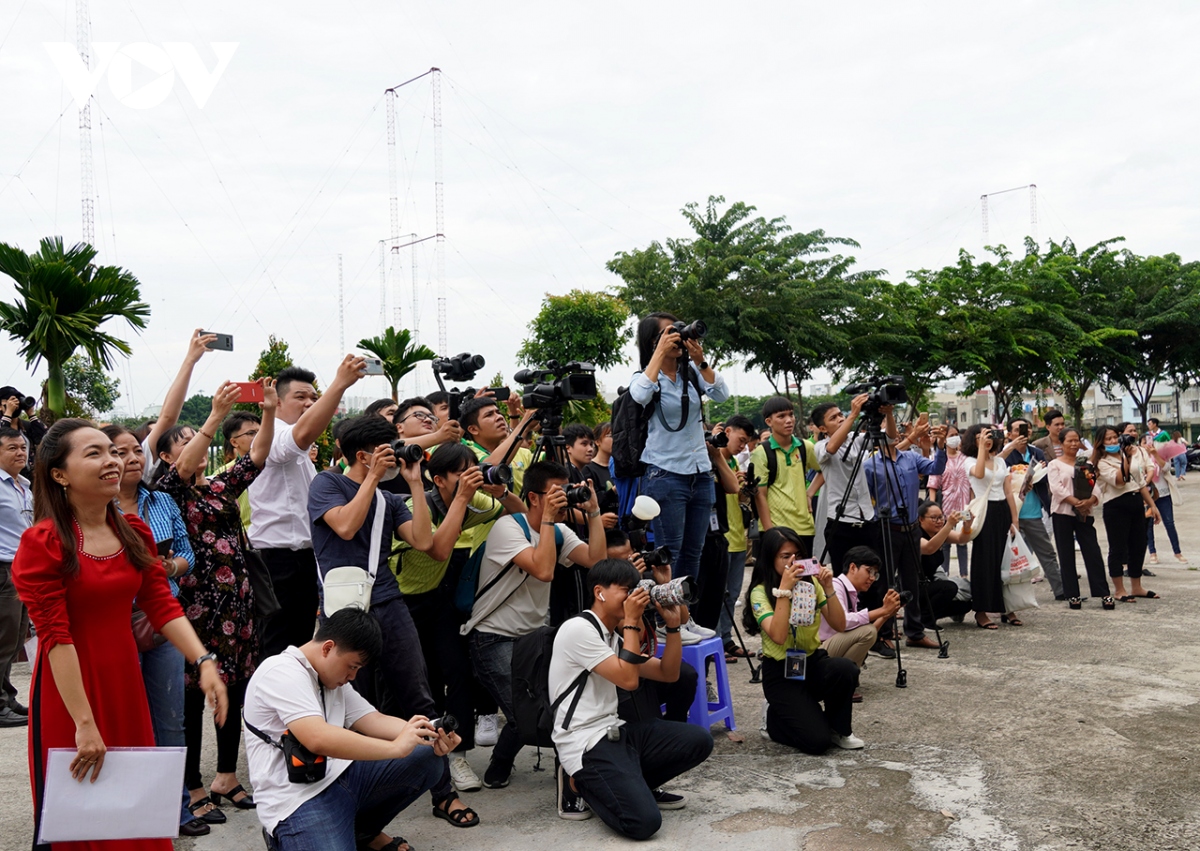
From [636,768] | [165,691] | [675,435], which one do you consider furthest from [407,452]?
[675,435]

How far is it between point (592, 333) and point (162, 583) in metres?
28.0

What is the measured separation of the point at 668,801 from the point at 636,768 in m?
0.30

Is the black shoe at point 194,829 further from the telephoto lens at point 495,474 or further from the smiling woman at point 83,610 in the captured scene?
the telephoto lens at point 495,474

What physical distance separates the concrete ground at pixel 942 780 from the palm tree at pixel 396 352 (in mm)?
17552

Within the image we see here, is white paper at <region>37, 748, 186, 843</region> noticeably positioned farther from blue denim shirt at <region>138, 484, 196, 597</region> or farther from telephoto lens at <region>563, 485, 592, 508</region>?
telephoto lens at <region>563, 485, 592, 508</region>

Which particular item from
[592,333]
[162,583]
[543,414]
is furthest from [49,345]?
[592,333]

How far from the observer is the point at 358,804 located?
3391 millimetres

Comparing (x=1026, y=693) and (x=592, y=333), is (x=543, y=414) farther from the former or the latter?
(x=592, y=333)

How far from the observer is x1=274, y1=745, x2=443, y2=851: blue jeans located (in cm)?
319

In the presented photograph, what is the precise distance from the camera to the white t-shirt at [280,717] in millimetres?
3199

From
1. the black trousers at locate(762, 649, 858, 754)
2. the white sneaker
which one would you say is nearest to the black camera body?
the white sneaker

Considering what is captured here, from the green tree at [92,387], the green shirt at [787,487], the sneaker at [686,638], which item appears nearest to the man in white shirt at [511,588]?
the sneaker at [686,638]

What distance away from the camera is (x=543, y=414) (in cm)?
480

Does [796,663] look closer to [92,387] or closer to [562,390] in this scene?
[562,390]
